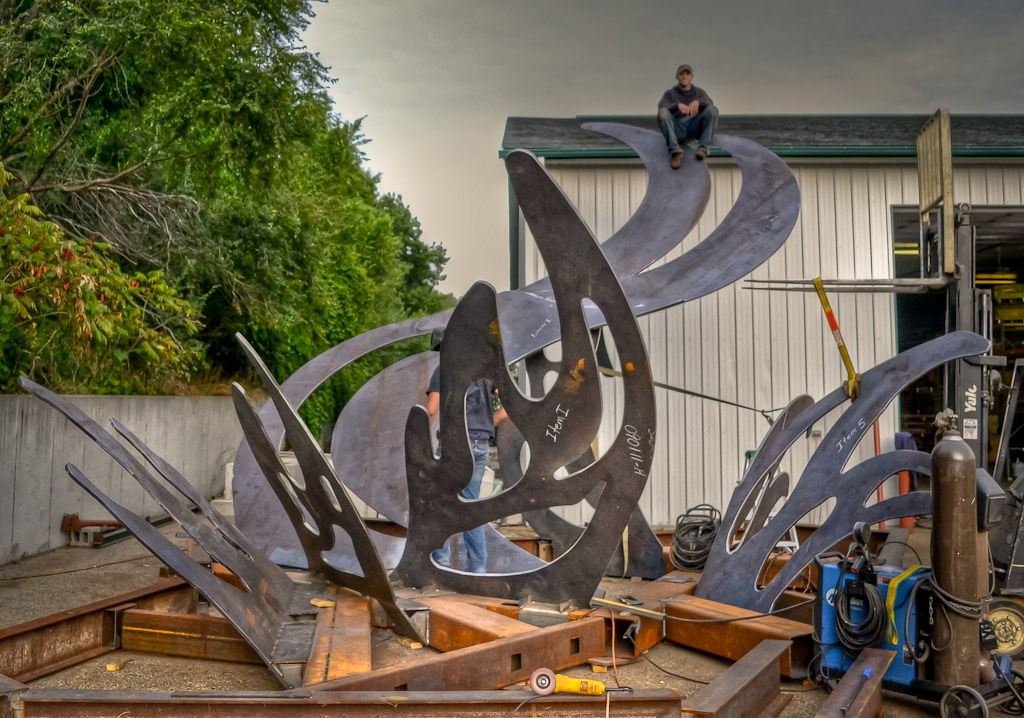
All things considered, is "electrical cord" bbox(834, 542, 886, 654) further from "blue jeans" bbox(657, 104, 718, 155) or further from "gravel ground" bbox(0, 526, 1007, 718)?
"blue jeans" bbox(657, 104, 718, 155)

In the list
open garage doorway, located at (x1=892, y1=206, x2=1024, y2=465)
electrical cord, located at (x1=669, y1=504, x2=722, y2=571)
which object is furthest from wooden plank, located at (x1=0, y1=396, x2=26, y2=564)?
open garage doorway, located at (x1=892, y1=206, x2=1024, y2=465)

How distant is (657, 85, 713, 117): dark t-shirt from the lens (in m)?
8.59

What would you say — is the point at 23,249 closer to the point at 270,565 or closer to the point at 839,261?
the point at 270,565

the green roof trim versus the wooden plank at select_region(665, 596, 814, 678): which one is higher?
the green roof trim

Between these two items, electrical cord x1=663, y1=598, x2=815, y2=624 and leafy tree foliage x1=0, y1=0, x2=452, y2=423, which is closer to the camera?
electrical cord x1=663, y1=598, x2=815, y2=624

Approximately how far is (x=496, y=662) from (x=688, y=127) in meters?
6.14

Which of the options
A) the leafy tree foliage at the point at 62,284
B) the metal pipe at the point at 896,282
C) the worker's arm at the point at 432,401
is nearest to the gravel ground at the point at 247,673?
the worker's arm at the point at 432,401

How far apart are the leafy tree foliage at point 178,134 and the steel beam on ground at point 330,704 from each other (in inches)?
305

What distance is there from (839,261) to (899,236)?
3.11 metres

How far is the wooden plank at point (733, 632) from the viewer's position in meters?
5.05

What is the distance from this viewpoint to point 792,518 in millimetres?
5879

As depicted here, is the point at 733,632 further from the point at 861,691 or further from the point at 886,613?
the point at 861,691

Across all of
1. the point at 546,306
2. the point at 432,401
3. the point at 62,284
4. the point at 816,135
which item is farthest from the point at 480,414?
the point at 816,135

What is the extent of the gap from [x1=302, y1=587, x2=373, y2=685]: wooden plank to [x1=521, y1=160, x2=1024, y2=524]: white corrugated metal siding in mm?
5700
